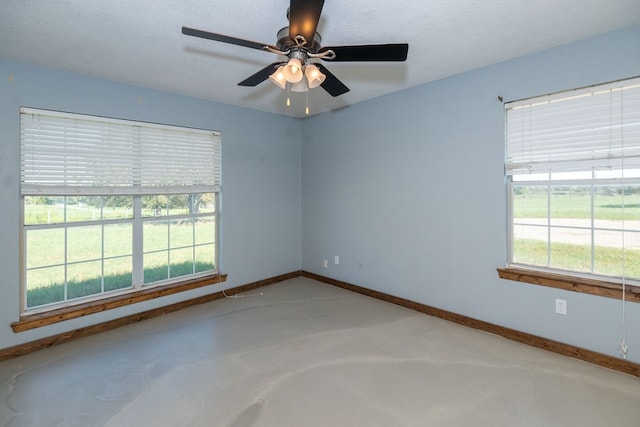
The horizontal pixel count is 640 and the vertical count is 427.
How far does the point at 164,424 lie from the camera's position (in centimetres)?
186

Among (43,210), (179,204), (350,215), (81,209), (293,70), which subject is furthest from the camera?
(350,215)

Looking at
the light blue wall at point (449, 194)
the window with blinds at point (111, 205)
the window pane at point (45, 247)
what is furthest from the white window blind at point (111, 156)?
the light blue wall at point (449, 194)

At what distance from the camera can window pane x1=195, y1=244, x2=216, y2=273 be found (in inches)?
158

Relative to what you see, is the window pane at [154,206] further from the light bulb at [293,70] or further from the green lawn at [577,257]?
the green lawn at [577,257]

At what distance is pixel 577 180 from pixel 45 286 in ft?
16.0

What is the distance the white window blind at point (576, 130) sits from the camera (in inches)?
90.7

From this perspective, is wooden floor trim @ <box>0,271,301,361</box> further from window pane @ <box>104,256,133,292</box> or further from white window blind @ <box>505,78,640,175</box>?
white window blind @ <box>505,78,640,175</box>

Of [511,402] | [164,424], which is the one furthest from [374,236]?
[164,424]

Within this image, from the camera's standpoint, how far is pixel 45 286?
9.70ft

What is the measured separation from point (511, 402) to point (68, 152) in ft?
13.8

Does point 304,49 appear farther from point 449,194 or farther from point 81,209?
point 81,209

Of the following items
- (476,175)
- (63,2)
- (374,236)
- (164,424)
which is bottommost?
(164,424)

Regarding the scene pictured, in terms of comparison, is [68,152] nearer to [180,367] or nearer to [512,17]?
[180,367]

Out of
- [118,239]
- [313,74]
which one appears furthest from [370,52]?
[118,239]
